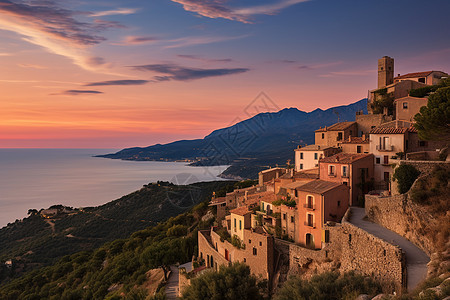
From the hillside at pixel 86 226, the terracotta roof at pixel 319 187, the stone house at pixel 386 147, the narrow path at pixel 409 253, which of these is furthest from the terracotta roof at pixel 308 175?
the hillside at pixel 86 226

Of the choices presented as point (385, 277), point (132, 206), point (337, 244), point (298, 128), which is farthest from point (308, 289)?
point (298, 128)

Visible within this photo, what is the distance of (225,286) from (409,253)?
26.8 feet

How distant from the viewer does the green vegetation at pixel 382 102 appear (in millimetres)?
27420

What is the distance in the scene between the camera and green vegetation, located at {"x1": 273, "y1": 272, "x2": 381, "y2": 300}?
979 cm

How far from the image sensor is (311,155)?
25.9 m

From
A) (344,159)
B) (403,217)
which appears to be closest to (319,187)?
(344,159)

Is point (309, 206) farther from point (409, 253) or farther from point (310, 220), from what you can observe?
point (409, 253)

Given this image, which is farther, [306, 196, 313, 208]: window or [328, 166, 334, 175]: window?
[328, 166, 334, 175]: window

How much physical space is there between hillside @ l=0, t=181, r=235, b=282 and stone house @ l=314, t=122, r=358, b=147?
84.7 ft

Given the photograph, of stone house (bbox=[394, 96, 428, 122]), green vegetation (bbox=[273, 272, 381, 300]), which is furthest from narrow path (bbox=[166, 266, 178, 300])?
stone house (bbox=[394, 96, 428, 122])

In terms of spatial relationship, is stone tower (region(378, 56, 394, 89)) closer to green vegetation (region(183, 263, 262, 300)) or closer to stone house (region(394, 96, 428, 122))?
stone house (region(394, 96, 428, 122))

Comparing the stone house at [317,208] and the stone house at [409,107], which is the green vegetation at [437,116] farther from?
the stone house at [409,107]

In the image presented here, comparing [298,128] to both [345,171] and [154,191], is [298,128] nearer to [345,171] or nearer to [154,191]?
[154,191]

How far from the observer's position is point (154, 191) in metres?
80.9
